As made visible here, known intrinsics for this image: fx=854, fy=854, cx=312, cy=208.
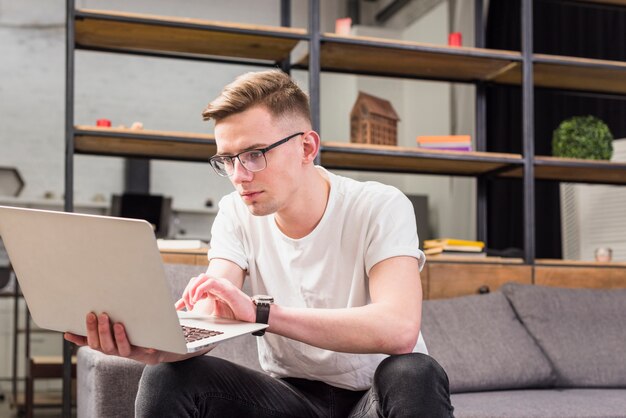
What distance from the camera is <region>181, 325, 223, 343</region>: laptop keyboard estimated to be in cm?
148

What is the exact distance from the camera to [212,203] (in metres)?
8.47

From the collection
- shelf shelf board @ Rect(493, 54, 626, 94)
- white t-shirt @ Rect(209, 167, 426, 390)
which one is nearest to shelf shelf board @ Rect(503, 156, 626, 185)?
shelf shelf board @ Rect(493, 54, 626, 94)

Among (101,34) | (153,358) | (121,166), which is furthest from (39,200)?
(153,358)

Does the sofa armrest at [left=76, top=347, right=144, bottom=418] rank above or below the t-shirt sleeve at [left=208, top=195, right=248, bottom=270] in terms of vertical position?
below

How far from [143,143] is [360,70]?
1.08 m

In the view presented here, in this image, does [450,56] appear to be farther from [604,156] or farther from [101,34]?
[101,34]

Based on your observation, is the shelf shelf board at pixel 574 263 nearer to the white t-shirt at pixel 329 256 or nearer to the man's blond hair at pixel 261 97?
the white t-shirt at pixel 329 256

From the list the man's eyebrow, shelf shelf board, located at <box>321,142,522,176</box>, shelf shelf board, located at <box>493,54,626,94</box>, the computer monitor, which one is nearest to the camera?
the man's eyebrow

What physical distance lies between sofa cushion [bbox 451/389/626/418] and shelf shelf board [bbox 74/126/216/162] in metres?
1.41

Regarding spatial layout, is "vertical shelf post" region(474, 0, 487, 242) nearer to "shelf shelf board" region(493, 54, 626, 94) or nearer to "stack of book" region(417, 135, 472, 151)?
"shelf shelf board" region(493, 54, 626, 94)

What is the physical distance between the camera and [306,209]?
1938 millimetres

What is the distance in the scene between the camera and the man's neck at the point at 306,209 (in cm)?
192

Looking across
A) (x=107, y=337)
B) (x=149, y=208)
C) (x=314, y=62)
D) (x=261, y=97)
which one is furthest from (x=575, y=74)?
(x=149, y=208)

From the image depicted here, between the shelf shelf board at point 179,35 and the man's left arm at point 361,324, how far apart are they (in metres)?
1.89
